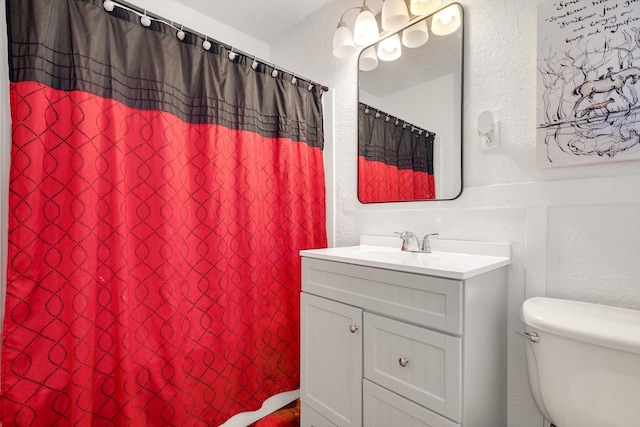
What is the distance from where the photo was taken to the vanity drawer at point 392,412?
94cm

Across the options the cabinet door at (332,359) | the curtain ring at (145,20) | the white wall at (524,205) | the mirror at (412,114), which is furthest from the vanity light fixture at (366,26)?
the cabinet door at (332,359)

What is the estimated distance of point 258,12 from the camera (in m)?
1.90

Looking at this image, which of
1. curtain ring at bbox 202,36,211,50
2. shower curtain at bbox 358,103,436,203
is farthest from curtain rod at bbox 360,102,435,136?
curtain ring at bbox 202,36,211,50

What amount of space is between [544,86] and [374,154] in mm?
773

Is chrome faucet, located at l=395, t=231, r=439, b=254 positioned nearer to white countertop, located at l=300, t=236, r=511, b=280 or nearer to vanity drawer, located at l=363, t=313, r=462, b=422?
white countertop, located at l=300, t=236, r=511, b=280

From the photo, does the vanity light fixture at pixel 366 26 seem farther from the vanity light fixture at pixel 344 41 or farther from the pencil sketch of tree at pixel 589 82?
the pencil sketch of tree at pixel 589 82

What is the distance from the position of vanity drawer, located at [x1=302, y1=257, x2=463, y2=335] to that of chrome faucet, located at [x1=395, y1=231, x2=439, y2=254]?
341 mm

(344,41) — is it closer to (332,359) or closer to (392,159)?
(392,159)

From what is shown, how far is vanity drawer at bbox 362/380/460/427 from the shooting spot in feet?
3.08

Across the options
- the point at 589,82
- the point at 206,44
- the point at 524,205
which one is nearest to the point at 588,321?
the point at 524,205

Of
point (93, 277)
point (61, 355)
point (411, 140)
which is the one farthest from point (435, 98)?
point (61, 355)

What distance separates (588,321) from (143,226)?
4.92 feet

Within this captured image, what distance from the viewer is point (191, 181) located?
1.33m

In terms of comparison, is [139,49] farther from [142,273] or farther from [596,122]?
[596,122]
